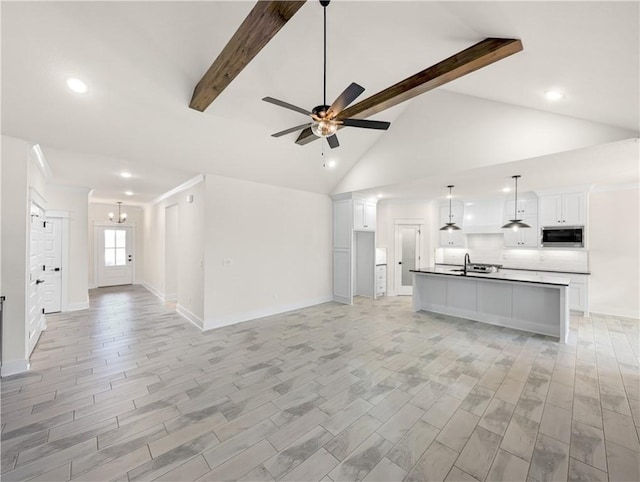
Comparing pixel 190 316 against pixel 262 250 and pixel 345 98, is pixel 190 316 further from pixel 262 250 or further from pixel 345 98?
pixel 345 98

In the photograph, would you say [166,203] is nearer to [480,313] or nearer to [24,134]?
[24,134]

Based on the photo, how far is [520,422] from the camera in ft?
7.73

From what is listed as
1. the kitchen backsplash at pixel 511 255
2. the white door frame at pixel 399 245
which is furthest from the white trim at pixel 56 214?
the kitchen backsplash at pixel 511 255

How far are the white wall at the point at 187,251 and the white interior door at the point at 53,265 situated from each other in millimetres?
1998

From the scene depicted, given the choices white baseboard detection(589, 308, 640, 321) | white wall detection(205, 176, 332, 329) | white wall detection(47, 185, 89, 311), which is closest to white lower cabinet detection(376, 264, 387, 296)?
white wall detection(205, 176, 332, 329)

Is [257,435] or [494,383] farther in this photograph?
[494,383]

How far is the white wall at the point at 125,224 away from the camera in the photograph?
341 inches

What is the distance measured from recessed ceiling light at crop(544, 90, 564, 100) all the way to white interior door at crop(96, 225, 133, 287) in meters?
11.2

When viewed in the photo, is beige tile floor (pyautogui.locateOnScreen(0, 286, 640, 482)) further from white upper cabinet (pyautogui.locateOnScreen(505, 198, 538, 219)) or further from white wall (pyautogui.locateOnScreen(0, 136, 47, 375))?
white upper cabinet (pyautogui.locateOnScreen(505, 198, 538, 219))

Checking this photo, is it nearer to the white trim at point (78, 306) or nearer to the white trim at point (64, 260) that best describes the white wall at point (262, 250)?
the white trim at point (78, 306)

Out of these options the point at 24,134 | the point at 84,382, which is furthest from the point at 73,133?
the point at 84,382

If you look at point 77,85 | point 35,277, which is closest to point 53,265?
point 35,277

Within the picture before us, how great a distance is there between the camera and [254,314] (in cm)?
546

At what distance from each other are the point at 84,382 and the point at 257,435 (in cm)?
231
